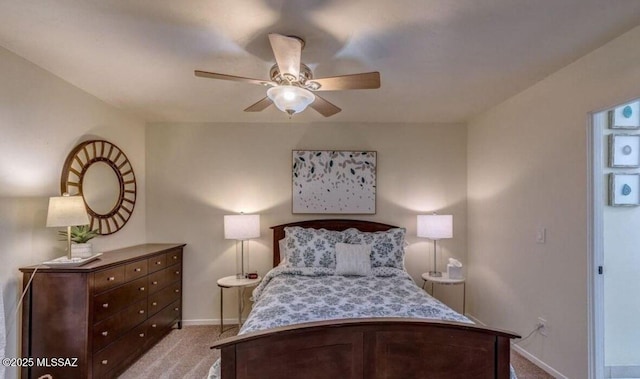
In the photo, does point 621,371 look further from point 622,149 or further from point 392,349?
point 392,349

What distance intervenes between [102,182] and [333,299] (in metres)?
2.57

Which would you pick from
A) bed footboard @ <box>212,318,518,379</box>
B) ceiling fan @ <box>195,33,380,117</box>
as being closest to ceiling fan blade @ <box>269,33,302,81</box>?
ceiling fan @ <box>195,33,380,117</box>

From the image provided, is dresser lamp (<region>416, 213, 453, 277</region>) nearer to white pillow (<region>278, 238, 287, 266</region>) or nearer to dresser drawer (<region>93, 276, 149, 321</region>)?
white pillow (<region>278, 238, 287, 266</region>)

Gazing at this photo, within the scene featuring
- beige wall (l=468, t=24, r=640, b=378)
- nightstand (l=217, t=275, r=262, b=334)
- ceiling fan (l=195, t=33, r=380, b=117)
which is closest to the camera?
ceiling fan (l=195, t=33, r=380, b=117)

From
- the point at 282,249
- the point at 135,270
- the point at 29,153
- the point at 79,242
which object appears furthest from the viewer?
the point at 282,249

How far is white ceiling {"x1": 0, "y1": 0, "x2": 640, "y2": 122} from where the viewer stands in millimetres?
1663

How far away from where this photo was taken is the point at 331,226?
3840mm

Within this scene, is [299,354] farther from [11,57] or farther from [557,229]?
[11,57]

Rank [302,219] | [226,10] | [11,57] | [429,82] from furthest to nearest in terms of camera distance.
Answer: [302,219] → [429,82] → [11,57] → [226,10]

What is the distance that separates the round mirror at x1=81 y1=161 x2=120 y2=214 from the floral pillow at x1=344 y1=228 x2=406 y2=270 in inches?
99.4

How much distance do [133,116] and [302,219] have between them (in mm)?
2340

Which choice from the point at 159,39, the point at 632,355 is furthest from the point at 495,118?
the point at 159,39

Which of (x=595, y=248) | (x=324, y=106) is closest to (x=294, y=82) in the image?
(x=324, y=106)

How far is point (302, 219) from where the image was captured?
155 inches
